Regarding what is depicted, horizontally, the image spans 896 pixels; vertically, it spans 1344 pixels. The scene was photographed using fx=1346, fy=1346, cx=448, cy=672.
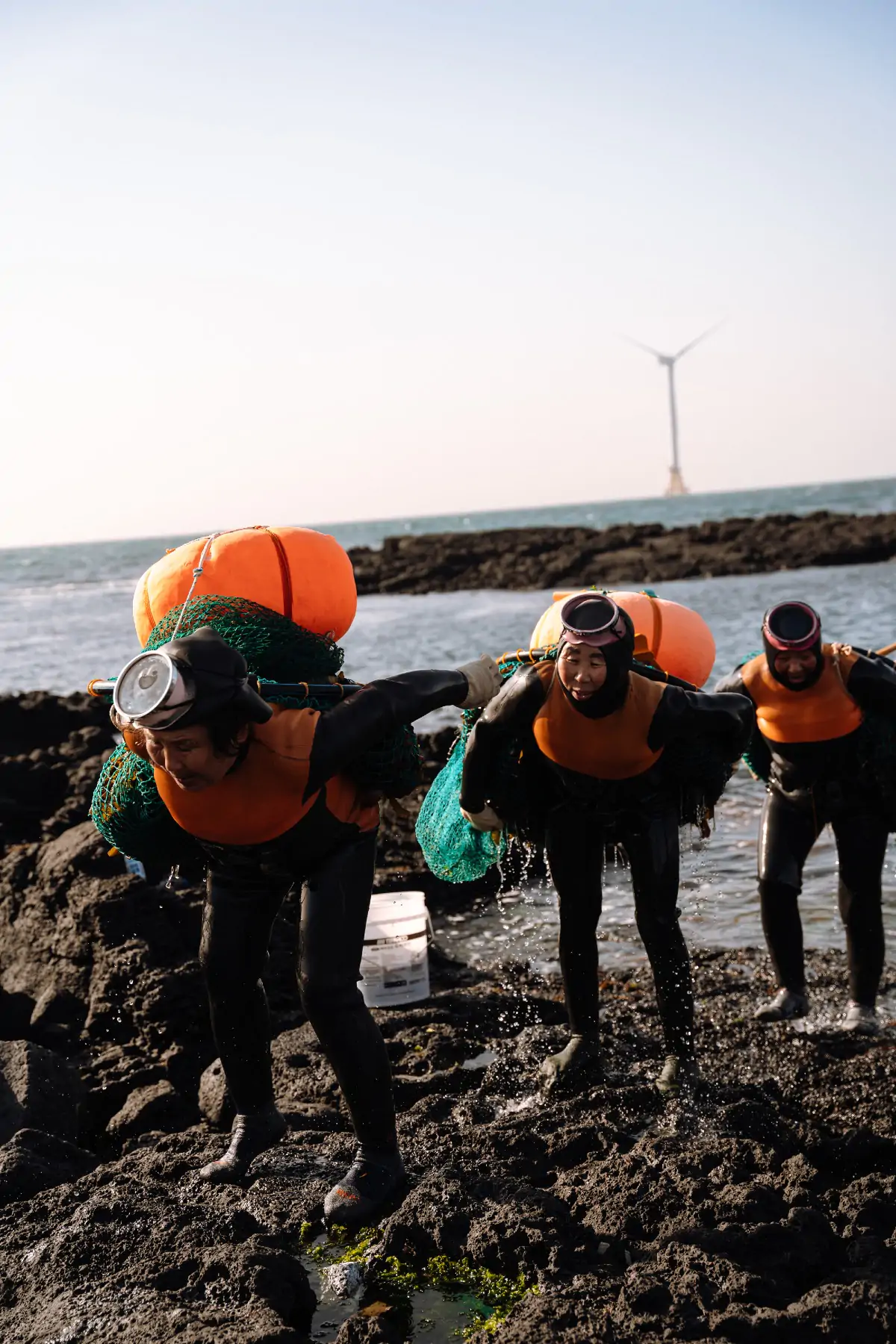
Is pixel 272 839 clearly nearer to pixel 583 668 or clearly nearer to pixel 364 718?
pixel 364 718

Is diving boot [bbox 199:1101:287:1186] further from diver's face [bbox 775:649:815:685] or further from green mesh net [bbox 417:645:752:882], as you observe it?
diver's face [bbox 775:649:815:685]

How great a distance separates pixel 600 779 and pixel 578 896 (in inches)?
21.4

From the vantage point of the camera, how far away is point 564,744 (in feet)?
14.5

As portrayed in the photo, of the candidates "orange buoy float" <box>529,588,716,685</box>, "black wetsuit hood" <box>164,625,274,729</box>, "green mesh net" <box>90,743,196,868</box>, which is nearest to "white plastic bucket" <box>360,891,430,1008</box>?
"orange buoy float" <box>529,588,716,685</box>

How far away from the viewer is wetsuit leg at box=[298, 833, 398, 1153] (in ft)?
12.1

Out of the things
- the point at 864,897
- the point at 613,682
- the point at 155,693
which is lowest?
the point at 864,897

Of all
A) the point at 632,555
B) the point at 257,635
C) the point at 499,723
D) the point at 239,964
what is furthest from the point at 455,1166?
the point at 632,555

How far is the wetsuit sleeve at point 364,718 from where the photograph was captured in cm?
346

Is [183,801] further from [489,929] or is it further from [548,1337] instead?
[489,929]

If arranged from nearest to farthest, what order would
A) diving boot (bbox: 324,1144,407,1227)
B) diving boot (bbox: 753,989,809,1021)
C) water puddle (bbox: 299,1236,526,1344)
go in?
water puddle (bbox: 299,1236,526,1344) < diving boot (bbox: 324,1144,407,1227) < diving boot (bbox: 753,989,809,1021)

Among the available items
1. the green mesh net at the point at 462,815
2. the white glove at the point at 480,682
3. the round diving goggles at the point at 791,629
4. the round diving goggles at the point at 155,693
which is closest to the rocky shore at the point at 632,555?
the round diving goggles at the point at 791,629

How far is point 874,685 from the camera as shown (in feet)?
17.0

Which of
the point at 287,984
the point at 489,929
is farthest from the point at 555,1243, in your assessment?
the point at 489,929

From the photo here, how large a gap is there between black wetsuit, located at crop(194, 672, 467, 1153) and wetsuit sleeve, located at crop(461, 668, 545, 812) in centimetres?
55
